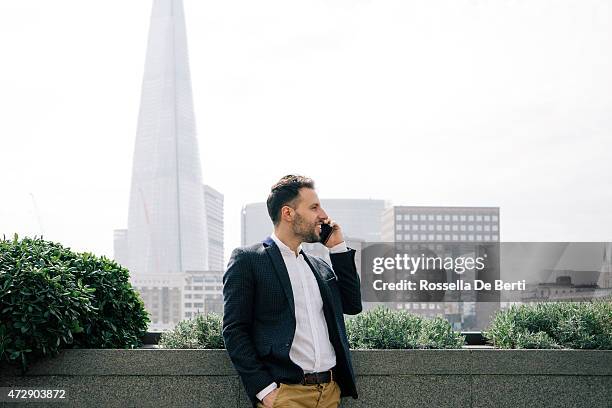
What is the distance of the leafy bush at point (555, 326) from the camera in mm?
4480

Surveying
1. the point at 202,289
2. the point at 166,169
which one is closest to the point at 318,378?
the point at 166,169

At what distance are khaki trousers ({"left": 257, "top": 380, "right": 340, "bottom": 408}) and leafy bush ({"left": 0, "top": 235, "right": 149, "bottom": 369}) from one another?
166cm

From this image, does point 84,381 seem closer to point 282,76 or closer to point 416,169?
point 282,76

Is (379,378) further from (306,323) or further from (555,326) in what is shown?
(555,326)

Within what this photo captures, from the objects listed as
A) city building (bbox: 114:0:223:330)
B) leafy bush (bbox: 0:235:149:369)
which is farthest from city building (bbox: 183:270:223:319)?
leafy bush (bbox: 0:235:149:369)

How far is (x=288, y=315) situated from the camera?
2.87m

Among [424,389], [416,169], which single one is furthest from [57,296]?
[416,169]

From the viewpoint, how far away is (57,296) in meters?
3.98

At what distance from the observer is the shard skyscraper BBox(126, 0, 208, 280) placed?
313 ft

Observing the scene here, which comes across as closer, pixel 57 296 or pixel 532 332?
pixel 57 296

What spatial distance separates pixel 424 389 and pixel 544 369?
72 cm

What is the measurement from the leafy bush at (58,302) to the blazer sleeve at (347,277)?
5.64 ft

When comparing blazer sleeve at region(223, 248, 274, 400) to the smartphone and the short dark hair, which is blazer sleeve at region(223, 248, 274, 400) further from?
the smartphone

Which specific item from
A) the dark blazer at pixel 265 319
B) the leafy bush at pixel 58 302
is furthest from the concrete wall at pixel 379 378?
the dark blazer at pixel 265 319
